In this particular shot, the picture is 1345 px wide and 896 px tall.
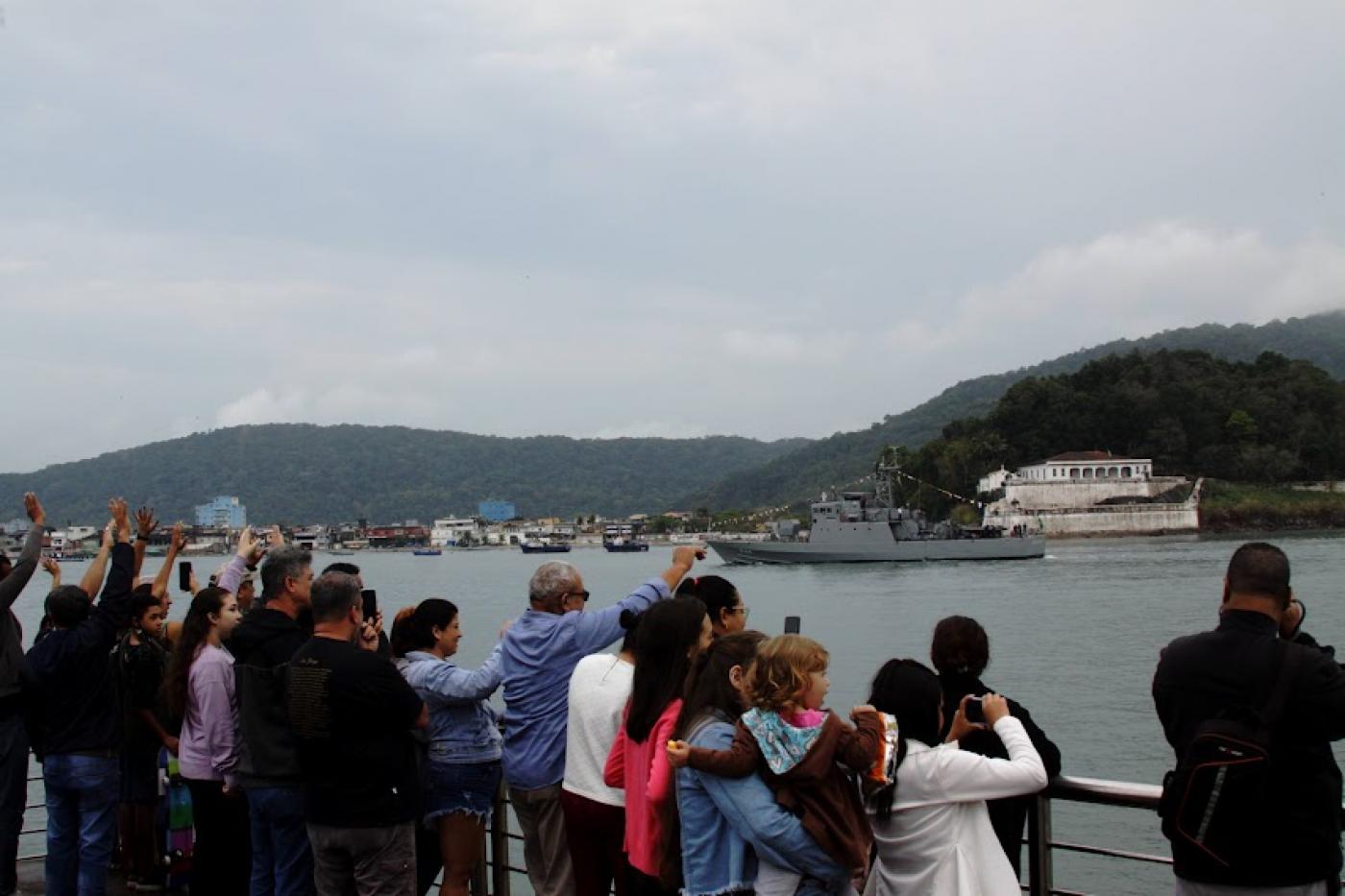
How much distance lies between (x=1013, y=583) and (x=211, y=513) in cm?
13074

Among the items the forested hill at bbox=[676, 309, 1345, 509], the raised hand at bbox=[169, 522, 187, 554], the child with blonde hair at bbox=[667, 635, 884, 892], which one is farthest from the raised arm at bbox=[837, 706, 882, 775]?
the forested hill at bbox=[676, 309, 1345, 509]

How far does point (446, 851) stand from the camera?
3.96 meters

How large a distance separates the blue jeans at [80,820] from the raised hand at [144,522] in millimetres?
909

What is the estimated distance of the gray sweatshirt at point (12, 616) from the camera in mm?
4328

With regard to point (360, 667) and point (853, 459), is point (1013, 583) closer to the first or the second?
point (360, 667)

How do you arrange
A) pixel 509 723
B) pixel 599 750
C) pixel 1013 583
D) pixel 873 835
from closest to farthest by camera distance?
pixel 873 835, pixel 599 750, pixel 509 723, pixel 1013 583

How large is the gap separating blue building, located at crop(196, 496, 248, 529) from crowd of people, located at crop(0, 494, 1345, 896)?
152m

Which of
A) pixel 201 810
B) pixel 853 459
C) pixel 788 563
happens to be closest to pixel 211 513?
pixel 853 459

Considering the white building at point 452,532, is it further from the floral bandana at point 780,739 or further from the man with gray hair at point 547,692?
the floral bandana at point 780,739

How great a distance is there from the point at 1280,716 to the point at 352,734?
2.54m

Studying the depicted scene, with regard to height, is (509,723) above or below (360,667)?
below

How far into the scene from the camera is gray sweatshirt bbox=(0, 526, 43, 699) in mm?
4328

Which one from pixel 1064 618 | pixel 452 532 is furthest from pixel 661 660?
pixel 452 532

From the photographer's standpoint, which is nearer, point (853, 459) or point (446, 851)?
point (446, 851)
